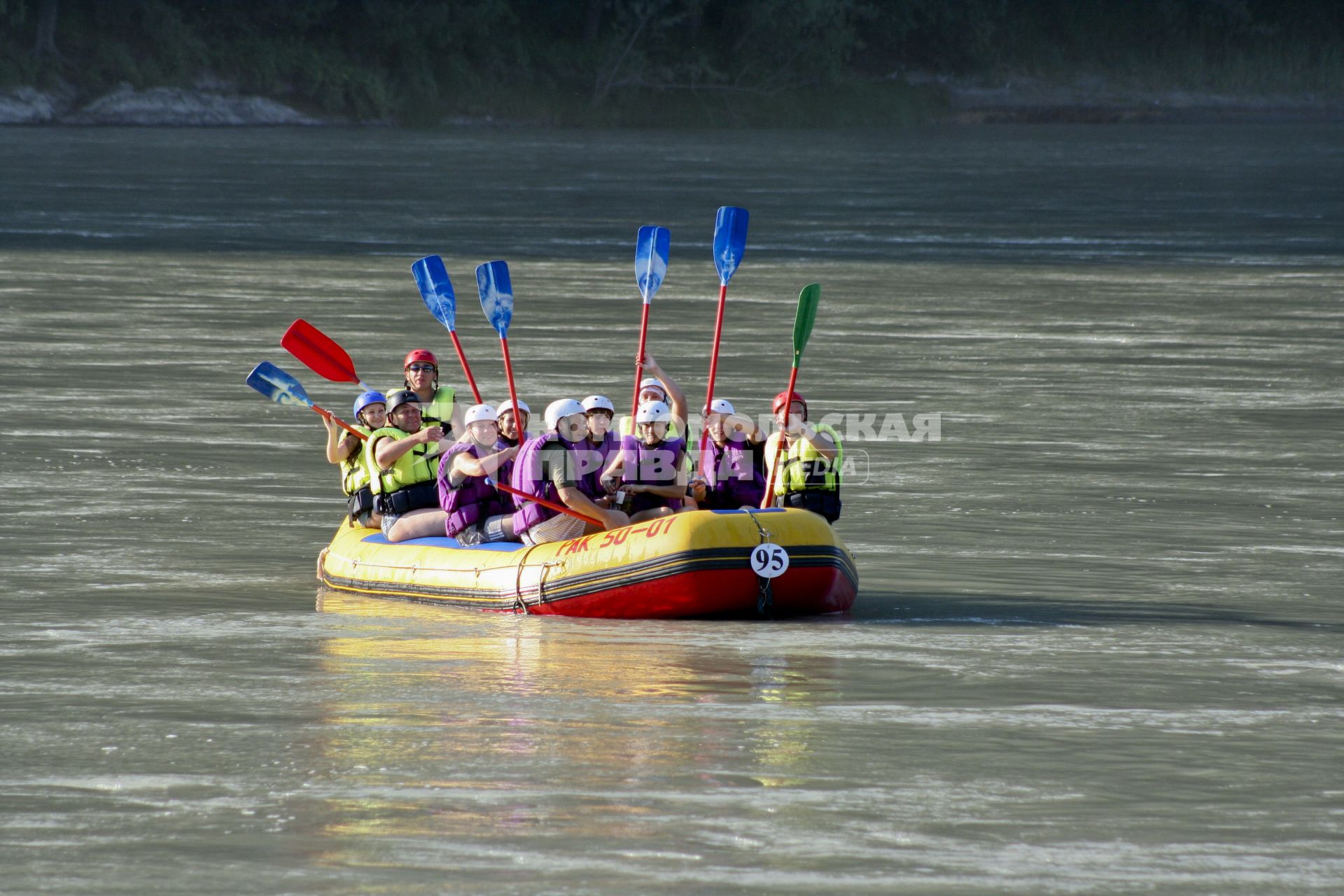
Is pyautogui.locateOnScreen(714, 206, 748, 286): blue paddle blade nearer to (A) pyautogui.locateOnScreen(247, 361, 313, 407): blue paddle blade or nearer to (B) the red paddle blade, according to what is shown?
(B) the red paddle blade

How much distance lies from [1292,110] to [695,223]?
211 ft

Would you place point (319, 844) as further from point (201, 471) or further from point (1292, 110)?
point (1292, 110)

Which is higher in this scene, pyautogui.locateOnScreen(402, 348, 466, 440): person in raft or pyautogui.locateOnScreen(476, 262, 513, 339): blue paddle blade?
pyautogui.locateOnScreen(476, 262, 513, 339): blue paddle blade

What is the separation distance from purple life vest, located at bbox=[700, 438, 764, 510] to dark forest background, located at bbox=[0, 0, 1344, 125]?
6031cm

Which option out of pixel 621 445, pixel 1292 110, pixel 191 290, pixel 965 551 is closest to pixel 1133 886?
pixel 621 445

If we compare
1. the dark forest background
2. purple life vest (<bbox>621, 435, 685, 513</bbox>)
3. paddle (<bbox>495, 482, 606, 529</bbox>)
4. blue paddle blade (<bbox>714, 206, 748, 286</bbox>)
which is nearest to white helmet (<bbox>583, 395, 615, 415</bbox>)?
purple life vest (<bbox>621, 435, 685, 513</bbox>)

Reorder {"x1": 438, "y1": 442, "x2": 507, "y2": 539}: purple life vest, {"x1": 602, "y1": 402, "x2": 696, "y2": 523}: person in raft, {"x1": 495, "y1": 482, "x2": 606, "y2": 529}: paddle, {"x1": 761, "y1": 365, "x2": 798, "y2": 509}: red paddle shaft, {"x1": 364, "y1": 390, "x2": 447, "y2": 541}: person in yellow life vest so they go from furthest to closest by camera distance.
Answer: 1. {"x1": 364, "y1": 390, "x2": 447, "y2": 541}: person in yellow life vest
2. {"x1": 438, "y1": 442, "x2": 507, "y2": 539}: purple life vest
3. {"x1": 761, "y1": 365, "x2": 798, "y2": 509}: red paddle shaft
4. {"x1": 602, "y1": 402, "x2": 696, "y2": 523}: person in raft
5. {"x1": 495, "y1": 482, "x2": 606, "y2": 529}: paddle

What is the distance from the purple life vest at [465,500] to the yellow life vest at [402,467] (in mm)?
313

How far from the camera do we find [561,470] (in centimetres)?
998

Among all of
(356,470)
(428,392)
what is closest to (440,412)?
(428,392)

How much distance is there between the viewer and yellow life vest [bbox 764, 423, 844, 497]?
423 inches

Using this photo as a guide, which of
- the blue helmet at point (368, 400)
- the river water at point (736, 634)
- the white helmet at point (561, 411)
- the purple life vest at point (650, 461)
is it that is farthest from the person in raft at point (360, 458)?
the purple life vest at point (650, 461)

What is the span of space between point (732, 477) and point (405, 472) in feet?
5.47

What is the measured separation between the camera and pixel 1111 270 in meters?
28.5
